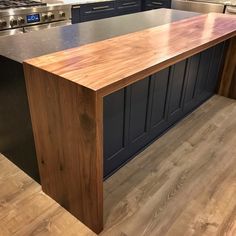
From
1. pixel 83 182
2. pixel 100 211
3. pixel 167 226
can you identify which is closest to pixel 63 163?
pixel 83 182

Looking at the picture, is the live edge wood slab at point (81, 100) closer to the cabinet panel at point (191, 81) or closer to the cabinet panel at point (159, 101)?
the cabinet panel at point (159, 101)

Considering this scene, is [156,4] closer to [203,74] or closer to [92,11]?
[92,11]

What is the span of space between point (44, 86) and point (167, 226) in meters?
1.04

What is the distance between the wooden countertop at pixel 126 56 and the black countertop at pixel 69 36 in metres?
0.10

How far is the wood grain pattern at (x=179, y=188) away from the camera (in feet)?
5.06

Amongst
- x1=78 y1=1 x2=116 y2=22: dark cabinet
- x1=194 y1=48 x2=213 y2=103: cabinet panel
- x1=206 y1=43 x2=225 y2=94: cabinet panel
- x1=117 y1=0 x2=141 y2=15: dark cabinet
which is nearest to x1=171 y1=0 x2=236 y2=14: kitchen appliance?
x1=117 y1=0 x2=141 y2=15: dark cabinet

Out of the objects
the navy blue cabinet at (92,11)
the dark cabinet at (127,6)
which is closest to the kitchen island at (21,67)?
the navy blue cabinet at (92,11)

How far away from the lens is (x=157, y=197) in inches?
68.1

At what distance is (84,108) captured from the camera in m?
1.13

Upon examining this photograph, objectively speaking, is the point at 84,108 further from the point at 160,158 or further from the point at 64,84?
the point at 160,158

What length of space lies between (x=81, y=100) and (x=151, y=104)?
96 centimetres

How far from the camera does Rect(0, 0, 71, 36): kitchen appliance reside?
102 inches

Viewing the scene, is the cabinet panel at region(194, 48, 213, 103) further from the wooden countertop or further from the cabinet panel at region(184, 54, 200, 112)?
the wooden countertop

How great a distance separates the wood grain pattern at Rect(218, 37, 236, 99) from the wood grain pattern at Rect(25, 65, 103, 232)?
7.22 feet
